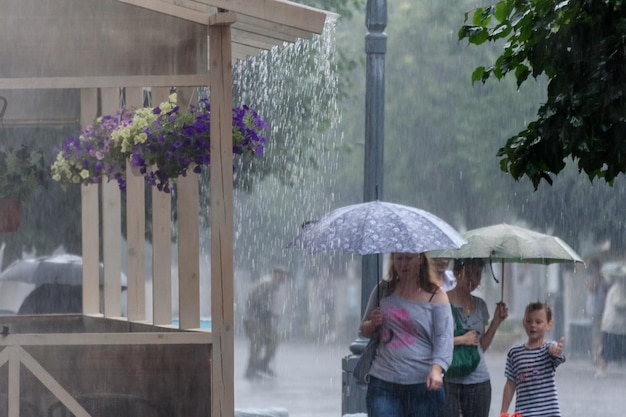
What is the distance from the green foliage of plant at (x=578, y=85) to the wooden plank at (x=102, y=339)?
199cm

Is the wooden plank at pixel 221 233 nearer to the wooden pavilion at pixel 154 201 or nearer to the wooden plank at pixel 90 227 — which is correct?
the wooden pavilion at pixel 154 201

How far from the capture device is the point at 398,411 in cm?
826

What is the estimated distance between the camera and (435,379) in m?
8.15

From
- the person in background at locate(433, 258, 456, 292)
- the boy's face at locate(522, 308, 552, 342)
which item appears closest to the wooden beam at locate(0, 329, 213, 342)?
the boy's face at locate(522, 308, 552, 342)

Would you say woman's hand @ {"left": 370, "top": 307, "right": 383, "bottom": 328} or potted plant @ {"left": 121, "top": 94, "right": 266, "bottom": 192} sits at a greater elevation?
potted plant @ {"left": 121, "top": 94, "right": 266, "bottom": 192}

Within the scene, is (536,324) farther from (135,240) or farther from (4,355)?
(4,355)

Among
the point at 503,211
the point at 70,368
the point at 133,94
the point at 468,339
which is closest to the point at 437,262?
the point at 468,339

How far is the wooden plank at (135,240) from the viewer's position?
342 inches

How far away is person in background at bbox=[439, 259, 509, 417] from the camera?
9000mm

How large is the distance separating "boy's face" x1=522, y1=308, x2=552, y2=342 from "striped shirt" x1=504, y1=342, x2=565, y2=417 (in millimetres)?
89

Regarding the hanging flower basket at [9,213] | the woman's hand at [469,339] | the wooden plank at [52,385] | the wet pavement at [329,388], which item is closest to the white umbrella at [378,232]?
the woman's hand at [469,339]

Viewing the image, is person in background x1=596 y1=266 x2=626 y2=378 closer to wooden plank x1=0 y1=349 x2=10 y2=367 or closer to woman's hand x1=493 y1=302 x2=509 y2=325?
woman's hand x1=493 y1=302 x2=509 y2=325

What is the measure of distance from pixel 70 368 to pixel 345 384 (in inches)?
150

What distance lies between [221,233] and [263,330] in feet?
70.4
